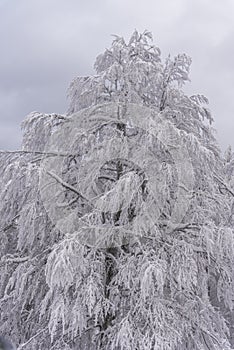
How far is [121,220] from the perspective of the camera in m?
4.80

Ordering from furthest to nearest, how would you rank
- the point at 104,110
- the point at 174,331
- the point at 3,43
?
the point at 3,43 → the point at 104,110 → the point at 174,331

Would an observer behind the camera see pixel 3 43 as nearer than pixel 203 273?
No

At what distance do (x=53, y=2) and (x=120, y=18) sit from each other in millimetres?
1356

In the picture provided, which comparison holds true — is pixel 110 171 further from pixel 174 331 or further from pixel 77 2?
pixel 77 2

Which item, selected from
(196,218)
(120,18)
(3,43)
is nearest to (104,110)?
(196,218)

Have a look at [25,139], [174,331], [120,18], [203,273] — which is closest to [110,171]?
[25,139]

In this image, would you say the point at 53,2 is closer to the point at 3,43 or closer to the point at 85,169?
the point at 3,43

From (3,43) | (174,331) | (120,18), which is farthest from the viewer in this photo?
(3,43)

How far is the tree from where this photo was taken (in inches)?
177

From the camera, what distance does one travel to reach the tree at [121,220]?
4.48 metres

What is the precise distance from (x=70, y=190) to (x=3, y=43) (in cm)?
601

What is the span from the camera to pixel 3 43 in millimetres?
9703

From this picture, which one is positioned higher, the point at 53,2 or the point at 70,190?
the point at 53,2

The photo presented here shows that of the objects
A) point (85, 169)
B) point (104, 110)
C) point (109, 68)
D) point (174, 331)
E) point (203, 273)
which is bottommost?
point (174, 331)
